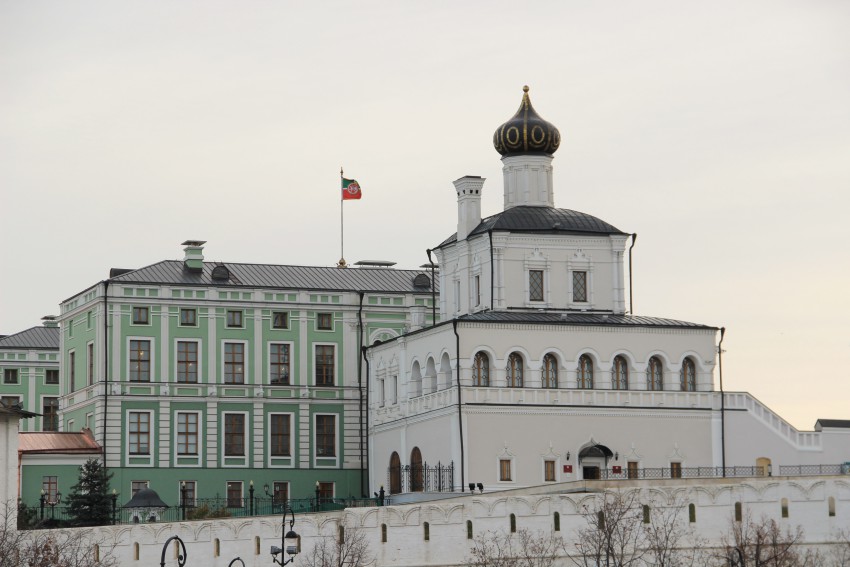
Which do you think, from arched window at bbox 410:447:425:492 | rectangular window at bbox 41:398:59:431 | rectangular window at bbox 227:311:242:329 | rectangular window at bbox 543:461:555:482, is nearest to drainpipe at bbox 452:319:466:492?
rectangular window at bbox 543:461:555:482

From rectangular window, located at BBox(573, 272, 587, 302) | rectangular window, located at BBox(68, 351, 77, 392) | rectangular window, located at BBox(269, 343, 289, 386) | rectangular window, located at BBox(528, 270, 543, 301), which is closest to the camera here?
rectangular window, located at BBox(528, 270, 543, 301)

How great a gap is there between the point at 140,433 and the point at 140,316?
4543 mm

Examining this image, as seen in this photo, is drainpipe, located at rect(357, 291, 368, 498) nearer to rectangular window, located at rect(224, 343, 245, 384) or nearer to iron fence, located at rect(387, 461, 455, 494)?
iron fence, located at rect(387, 461, 455, 494)

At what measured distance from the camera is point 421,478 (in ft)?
269

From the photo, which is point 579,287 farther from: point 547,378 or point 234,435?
point 234,435

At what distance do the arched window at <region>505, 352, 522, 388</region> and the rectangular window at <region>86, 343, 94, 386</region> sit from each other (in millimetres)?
17715

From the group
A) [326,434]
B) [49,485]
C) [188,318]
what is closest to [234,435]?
[326,434]

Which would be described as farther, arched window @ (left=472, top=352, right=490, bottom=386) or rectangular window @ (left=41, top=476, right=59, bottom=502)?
rectangular window @ (left=41, top=476, right=59, bottom=502)

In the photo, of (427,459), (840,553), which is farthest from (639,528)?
(427,459)

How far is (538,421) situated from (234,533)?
41.4 feet

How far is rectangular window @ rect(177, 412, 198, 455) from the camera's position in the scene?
288 feet

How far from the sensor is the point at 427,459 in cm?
8162

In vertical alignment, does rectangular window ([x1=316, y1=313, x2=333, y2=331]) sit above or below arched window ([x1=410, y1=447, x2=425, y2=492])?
above

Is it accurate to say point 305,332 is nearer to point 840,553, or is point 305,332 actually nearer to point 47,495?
point 47,495
